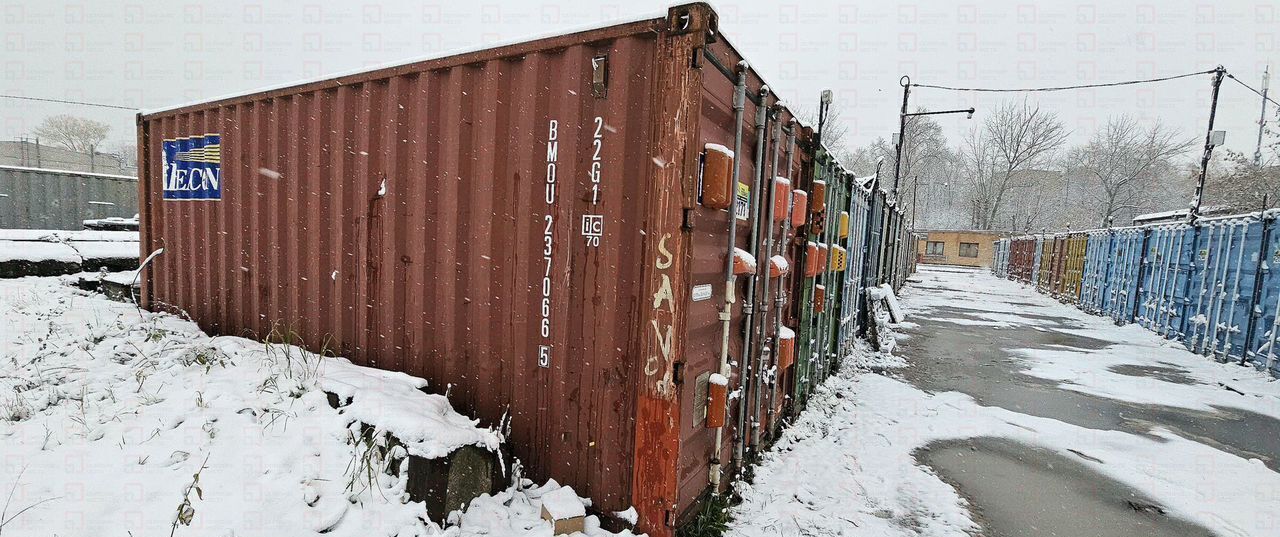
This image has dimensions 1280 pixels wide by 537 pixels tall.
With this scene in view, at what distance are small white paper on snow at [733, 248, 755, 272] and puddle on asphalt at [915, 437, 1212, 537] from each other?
2.47 m

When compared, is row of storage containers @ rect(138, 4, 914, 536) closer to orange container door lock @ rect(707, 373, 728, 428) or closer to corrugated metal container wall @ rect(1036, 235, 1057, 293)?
orange container door lock @ rect(707, 373, 728, 428)

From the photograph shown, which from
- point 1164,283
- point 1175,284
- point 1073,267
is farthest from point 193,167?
point 1073,267

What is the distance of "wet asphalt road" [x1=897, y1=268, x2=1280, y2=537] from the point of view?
12.5 ft

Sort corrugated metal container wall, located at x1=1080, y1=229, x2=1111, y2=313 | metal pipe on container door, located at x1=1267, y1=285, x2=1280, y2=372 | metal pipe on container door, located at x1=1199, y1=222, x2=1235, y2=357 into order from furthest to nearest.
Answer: corrugated metal container wall, located at x1=1080, y1=229, x2=1111, y2=313 → metal pipe on container door, located at x1=1199, y1=222, x2=1235, y2=357 → metal pipe on container door, located at x1=1267, y1=285, x2=1280, y2=372

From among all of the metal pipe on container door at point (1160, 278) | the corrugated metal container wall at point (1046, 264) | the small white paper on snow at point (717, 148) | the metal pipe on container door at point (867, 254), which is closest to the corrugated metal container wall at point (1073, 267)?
the corrugated metal container wall at point (1046, 264)

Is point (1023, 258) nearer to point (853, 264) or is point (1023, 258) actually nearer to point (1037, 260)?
point (1037, 260)

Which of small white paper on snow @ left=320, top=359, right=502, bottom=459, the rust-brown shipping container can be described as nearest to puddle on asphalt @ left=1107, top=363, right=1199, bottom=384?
the rust-brown shipping container

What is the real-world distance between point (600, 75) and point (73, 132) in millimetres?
74210

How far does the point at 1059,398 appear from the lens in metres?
6.79

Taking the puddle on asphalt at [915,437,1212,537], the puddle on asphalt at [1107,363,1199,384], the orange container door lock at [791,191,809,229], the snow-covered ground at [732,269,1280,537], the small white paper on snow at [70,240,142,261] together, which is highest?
the orange container door lock at [791,191,809,229]

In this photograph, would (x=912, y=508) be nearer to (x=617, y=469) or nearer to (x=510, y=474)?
(x=617, y=469)

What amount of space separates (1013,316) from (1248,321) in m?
6.06

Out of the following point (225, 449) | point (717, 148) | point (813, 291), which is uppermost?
point (717, 148)

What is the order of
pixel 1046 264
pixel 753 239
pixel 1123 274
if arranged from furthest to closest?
pixel 1046 264, pixel 1123 274, pixel 753 239
